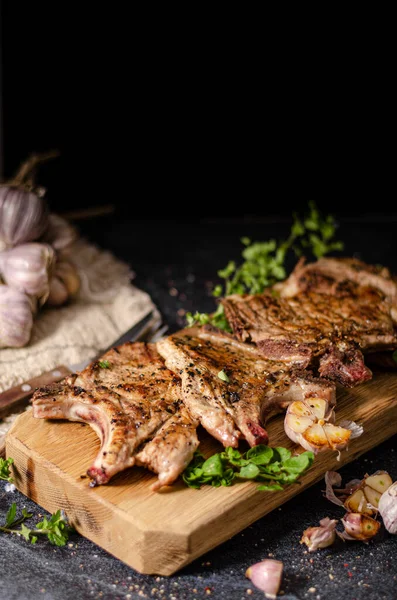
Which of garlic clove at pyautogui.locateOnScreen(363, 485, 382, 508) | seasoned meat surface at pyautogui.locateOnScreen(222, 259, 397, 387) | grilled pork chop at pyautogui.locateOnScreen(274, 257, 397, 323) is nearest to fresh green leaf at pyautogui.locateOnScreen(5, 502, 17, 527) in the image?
seasoned meat surface at pyautogui.locateOnScreen(222, 259, 397, 387)

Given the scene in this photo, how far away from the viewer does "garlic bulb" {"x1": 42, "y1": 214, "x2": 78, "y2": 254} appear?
5.12 metres

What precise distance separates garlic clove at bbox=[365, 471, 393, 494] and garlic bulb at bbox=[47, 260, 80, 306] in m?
2.37

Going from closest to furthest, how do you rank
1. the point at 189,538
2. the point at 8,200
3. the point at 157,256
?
the point at 189,538
the point at 8,200
the point at 157,256

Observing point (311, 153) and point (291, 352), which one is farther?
point (311, 153)

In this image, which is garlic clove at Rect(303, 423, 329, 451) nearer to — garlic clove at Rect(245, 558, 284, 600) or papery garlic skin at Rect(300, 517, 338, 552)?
papery garlic skin at Rect(300, 517, 338, 552)

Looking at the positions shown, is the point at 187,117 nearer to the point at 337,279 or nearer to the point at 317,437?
the point at 337,279

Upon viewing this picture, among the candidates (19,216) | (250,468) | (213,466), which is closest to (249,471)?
(250,468)

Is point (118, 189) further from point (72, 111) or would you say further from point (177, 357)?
point (177, 357)

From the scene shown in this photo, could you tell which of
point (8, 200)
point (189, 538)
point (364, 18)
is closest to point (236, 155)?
point (364, 18)

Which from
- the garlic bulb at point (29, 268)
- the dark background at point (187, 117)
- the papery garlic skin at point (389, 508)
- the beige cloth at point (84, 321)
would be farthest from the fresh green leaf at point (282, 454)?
the dark background at point (187, 117)

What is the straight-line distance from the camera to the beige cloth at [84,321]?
173 inches

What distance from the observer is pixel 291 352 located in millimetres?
3760

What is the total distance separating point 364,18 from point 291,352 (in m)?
3.54

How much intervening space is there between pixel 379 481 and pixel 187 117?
414 cm
